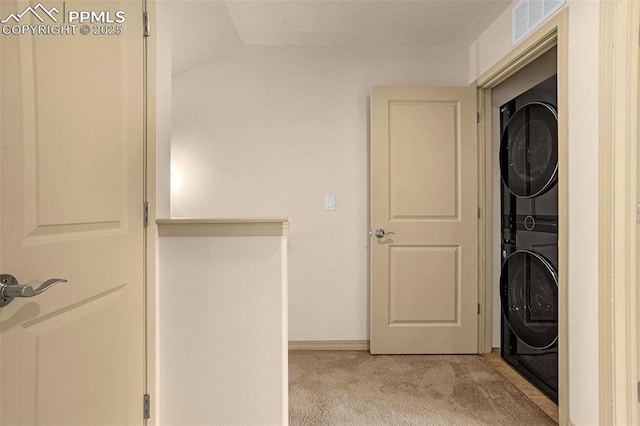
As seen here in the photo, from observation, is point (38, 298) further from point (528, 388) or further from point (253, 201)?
point (528, 388)

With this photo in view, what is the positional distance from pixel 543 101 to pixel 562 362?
1440 mm

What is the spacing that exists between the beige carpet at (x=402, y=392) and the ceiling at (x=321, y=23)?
2.39 m

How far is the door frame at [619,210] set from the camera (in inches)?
66.7

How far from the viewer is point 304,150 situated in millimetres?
3350

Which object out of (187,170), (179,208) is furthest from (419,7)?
(179,208)

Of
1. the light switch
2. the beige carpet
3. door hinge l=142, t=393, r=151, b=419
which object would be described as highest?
the light switch

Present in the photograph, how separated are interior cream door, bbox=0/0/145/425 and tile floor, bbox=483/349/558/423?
2.08 meters

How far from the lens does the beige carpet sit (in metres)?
2.20

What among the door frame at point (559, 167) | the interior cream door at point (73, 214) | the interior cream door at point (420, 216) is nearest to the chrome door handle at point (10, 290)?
the interior cream door at point (73, 214)

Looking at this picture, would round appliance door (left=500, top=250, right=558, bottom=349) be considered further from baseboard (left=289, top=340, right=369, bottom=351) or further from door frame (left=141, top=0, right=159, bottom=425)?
door frame (left=141, top=0, right=159, bottom=425)

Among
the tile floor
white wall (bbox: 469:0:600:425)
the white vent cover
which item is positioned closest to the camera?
white wall (bbox: 469:0:600:425)

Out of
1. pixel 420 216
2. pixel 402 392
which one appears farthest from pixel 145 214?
pixel 420 216

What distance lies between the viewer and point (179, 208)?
11.0ft

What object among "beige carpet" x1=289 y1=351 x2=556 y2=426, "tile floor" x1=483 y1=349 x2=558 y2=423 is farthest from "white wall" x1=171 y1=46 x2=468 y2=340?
"tile floor" x1=483 y1=349 x2=558 y2=423
